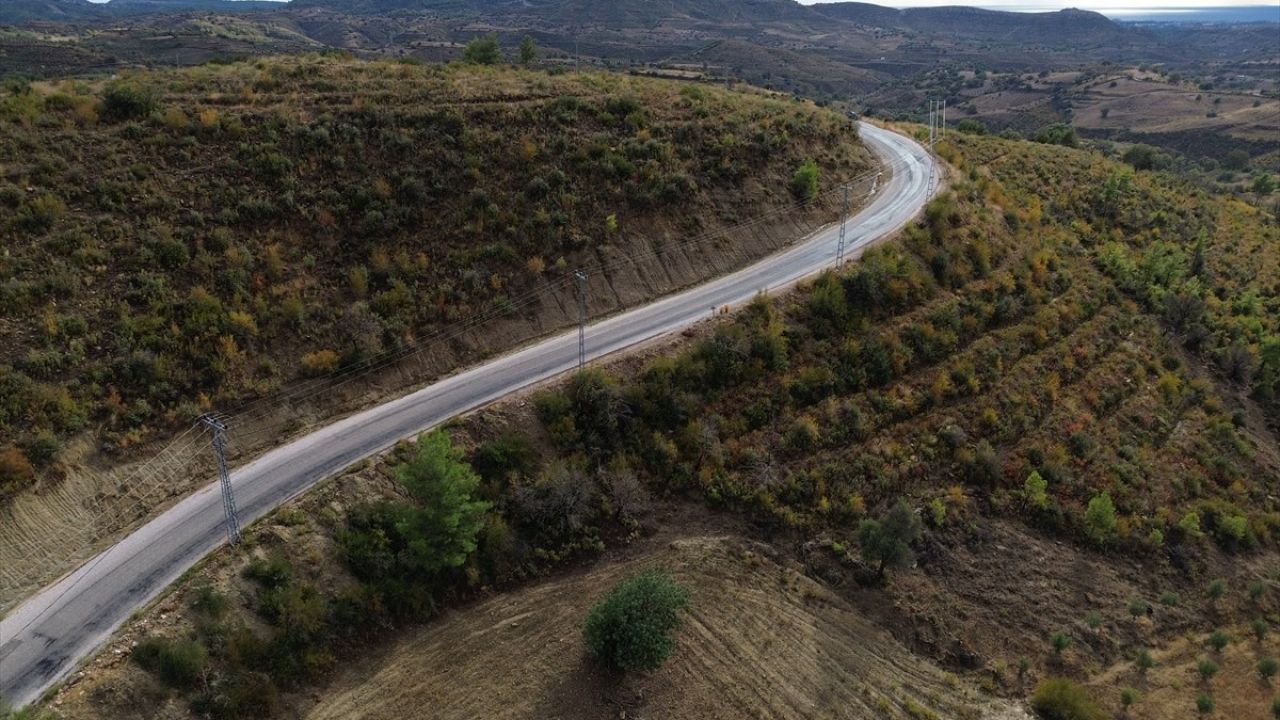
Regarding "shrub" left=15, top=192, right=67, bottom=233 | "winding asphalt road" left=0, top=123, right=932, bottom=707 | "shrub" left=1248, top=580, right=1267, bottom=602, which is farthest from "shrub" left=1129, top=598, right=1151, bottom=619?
"shrub" left=15, top=192, right=67, bottom=233

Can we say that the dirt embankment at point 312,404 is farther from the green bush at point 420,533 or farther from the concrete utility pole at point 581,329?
the green bush at point 420,533

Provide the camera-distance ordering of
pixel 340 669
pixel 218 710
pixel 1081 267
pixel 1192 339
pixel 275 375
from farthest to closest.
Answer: pixel 1081 267 → pixel 1192 339 → pixel 275 375 → pixel 340 669 → pixel 218 710

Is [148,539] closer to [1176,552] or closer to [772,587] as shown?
[772,587]

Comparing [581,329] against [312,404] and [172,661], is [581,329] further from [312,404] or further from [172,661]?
[172,661]

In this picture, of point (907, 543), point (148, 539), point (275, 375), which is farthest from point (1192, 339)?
point (148, 539)

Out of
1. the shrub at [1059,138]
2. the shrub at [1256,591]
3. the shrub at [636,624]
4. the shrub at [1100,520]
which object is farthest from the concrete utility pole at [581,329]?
the shrub at [1059,138]

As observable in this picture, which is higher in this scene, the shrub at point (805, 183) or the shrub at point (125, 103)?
the shrub at point (125, 103)
